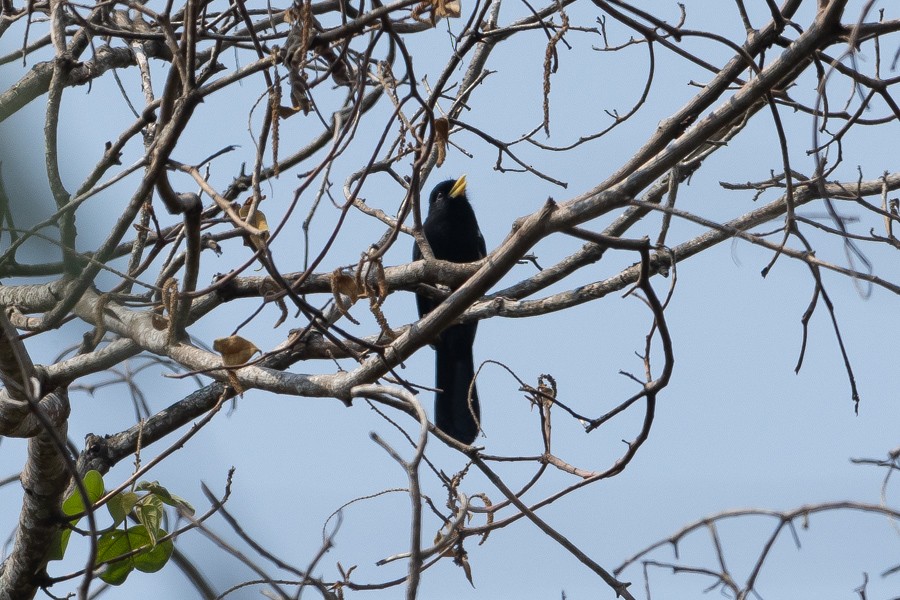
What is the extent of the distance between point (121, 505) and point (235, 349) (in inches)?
24.0

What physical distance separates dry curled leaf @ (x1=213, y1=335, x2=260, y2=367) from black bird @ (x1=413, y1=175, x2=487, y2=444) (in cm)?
205

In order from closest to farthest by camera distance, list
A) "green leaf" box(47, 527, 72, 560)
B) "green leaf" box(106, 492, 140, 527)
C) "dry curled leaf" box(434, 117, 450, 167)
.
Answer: "dry curled leaf" box(434, 117, 450, 167) → "green leaf" box(106, 492, 140, 527) → "green leaf" box(47, 527, 72, 560)

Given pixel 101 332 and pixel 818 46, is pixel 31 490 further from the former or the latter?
pixel 818 46

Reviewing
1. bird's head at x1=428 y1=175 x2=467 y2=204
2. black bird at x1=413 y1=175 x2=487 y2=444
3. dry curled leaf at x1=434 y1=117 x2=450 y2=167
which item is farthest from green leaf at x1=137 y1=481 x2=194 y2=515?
bird's head at x1=428 y1=175 x2=467 y2=204

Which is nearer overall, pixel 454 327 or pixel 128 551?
pixel 128 551

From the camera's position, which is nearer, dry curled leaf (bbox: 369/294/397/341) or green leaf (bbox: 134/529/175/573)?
dry curled leaf (bbox: 369/294/397/341)

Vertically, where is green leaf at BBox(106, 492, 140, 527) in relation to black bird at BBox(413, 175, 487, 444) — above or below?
below

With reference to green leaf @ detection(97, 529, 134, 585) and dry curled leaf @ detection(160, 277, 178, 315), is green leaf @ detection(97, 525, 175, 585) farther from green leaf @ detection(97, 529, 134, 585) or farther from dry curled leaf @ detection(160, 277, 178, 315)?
dry curled leaf @ detection(160, 277, 178, 315)

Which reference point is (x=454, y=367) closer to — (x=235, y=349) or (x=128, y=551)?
(x=128, y=551)

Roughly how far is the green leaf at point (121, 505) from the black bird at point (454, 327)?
1.93 m

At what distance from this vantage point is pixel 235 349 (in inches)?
89.8

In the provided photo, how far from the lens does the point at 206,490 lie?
1520 mm

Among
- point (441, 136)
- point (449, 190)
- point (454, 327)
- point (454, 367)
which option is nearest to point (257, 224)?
point (441, 136)

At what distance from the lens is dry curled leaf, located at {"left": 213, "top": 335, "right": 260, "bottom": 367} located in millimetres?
2260
